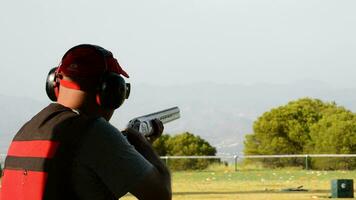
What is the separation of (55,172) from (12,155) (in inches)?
11.8

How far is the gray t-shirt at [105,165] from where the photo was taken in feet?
10.6

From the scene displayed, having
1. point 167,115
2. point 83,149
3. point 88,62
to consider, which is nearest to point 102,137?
point 83,149

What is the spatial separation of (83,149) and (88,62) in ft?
1.25

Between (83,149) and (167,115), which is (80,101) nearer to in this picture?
(83,149)

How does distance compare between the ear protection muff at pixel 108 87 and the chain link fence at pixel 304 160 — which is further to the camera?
the chain link fence at pixel 304 160

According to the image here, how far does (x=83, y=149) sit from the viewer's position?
3.28m

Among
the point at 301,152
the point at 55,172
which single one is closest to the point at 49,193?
the point at 55,172

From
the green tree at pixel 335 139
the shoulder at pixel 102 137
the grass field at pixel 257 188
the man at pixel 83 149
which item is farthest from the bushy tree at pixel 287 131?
the shoulder at pixel 102 137

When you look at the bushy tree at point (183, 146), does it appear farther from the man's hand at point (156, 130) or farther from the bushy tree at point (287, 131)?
the man's hand at point (156, 130)

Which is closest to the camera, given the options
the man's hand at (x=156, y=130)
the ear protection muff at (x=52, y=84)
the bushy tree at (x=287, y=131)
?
the ear protection muff at (x=52, y=84)

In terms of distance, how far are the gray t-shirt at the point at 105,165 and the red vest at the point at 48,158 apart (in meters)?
0.04

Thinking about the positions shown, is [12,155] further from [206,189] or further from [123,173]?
[206,189]

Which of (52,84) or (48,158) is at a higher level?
(52,84)

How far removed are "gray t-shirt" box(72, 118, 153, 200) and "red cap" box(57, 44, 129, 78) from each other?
24cm
